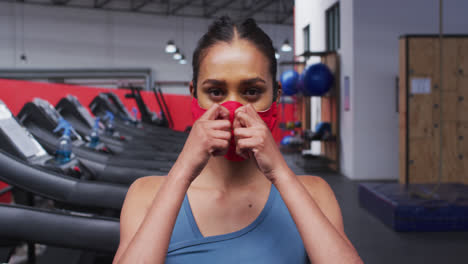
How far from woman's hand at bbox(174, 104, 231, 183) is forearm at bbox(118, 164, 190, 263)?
1.1 inches

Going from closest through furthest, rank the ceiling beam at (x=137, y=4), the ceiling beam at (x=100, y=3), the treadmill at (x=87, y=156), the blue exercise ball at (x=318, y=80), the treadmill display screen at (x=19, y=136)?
1. the treadmill display screen at (x=19, y=136)
2. the treadmill at (x=87, y=156)
3. the blue exercise ball at (x=318, y=80)
4. the ceiling beam at (x=100, y=3)
5. the ceiling beam at (x=137, y=4)

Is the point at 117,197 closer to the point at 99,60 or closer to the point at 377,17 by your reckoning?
the point at 377,17

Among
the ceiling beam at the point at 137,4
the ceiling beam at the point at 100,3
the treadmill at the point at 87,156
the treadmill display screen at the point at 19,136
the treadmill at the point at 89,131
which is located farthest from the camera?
the ceiling beam at the point at 137,4

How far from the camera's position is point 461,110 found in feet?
16.0

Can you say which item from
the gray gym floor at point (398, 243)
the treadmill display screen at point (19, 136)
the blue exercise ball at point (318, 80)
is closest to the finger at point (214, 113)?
the treadmill display screen at point (19, 136)

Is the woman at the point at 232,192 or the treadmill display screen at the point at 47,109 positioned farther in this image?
the treadmill display screen at the point at 47,109

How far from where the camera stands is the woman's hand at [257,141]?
0.86 m

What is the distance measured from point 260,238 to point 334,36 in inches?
290

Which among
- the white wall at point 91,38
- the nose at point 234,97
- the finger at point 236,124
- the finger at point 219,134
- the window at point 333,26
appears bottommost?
the finger at point 219,134

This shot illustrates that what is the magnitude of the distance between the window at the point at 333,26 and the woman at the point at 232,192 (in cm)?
686

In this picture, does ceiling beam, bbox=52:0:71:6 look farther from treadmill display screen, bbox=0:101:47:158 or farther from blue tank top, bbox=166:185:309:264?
blue tank top, bbox=166:185:309:264

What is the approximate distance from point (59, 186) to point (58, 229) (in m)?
0.39

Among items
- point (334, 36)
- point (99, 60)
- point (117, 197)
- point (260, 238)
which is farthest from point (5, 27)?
point (260, 238)

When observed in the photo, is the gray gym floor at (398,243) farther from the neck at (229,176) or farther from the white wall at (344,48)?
the white wall at (344,48)
